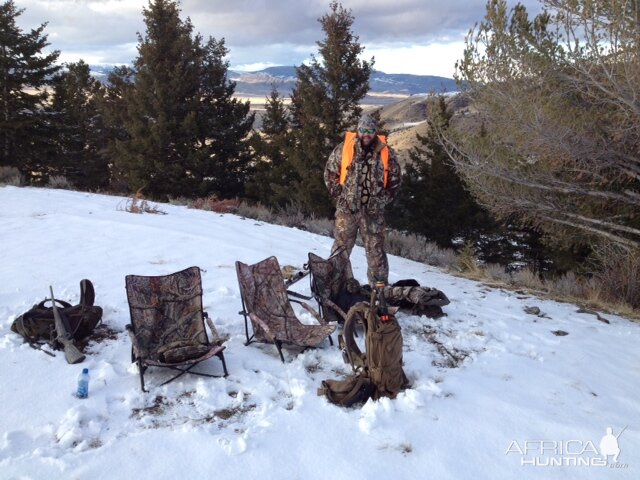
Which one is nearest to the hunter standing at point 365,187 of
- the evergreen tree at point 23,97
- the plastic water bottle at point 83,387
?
the plastic water bottle at point 83,387

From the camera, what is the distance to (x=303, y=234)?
10234mm

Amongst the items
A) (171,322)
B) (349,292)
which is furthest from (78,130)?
(171,322)

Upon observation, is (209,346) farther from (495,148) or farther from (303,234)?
(495,148)

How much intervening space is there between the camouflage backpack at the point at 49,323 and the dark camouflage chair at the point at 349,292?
2.23m

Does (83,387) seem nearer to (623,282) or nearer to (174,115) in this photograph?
(623,282)

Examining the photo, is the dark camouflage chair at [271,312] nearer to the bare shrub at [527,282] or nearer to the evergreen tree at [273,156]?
the bare shrub at [527,282]

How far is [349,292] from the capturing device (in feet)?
19.0

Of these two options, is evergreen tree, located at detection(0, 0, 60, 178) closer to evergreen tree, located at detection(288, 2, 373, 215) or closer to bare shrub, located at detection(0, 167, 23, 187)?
bare shrub, located at detection(0, 167, 23, 187)

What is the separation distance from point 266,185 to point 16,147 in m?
11.8

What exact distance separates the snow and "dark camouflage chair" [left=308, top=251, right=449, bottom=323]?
209 mm

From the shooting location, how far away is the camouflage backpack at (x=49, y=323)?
442 cm

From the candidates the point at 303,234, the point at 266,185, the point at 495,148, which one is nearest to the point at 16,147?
the point at 266,185

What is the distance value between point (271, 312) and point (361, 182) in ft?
6.20

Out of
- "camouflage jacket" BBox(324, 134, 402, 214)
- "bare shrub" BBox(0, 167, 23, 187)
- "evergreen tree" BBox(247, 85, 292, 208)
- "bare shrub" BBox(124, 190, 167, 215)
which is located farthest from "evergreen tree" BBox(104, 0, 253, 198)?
"camouflage jacket" BBox(324, 134, 402, 214)
